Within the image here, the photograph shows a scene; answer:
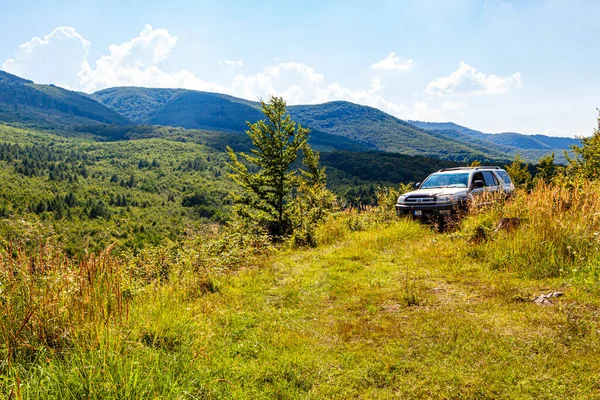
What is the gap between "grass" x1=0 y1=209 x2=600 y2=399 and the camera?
2766 mm

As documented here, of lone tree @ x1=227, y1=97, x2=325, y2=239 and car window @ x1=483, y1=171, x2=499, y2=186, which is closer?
car window @ x1=483, y1=171, x2=499, y2=186

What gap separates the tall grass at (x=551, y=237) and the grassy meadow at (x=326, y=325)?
0.10 ft

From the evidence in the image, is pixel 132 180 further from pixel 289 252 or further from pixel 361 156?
pixel 289 252

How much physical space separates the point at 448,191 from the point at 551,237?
5175 mm

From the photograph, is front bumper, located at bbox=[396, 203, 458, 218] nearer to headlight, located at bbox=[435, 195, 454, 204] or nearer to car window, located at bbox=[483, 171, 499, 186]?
headlight, located at bbox=[435, 195, 454, 204]

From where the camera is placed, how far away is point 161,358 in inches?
123

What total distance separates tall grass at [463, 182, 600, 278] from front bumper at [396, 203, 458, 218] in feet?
10.5

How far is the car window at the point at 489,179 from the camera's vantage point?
12098 mm

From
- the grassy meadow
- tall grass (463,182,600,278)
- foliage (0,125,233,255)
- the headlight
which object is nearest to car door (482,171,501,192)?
the headlight

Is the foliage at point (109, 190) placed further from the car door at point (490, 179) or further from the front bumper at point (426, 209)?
the car door at point (490, 179)

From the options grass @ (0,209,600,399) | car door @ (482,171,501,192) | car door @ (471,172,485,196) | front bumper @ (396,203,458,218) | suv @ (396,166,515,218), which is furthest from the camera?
car door @ (482,171,501,192)

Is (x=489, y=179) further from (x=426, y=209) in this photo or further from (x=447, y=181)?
(x=426, y=209)

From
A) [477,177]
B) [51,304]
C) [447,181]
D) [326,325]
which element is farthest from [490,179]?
[51,304]

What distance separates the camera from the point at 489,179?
1233cm
